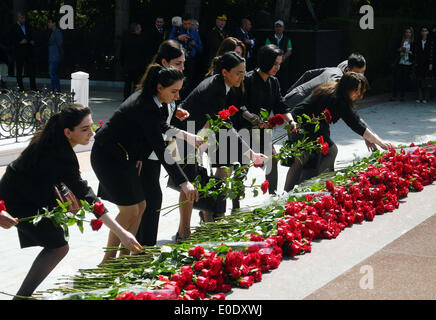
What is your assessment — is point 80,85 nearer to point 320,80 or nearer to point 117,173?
point 320,80

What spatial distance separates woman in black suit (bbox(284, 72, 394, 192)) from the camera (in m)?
6.70

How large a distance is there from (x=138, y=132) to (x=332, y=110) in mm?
2419

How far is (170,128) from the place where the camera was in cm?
523

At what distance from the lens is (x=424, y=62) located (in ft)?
57.5

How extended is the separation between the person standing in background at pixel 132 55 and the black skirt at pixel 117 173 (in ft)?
34.0

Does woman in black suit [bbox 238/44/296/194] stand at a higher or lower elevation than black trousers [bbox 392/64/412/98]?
higher

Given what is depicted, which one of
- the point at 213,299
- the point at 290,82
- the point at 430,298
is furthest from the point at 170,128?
the point at 290,82

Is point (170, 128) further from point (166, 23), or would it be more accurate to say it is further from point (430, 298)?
point (166, 23)

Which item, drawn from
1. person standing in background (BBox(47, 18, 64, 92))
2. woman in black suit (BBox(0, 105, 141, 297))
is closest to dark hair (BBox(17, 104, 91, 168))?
woman in black suit (BBox(0, 105, 141, 297))

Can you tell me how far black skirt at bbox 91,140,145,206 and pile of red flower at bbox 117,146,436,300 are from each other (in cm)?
94

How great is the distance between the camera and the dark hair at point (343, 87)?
665 cm

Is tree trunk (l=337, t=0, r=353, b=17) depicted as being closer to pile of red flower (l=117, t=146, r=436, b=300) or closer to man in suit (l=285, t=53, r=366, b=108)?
pile of red flower (l=117, t=146, r=436, b=300)

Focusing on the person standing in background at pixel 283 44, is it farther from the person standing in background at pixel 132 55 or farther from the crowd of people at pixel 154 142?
the crowd of people at pixel 154 142
